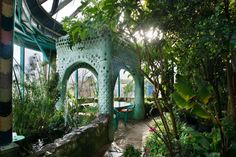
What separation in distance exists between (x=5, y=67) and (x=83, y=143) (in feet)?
6.43

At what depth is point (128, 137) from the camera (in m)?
5.44

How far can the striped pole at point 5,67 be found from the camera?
1955 mm

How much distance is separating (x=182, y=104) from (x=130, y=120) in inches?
218

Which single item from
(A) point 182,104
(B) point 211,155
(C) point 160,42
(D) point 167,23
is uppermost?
(D) point 167,23

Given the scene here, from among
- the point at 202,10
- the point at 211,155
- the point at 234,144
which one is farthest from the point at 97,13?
the point at 234,144

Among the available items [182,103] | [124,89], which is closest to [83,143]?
[182,103]

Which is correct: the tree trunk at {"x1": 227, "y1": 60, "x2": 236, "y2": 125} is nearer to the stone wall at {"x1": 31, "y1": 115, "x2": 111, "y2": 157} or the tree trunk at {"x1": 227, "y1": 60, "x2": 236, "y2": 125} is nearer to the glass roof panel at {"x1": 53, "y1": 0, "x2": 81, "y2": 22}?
the stone wall at {"x1": 31, "y1": 115, "x2": 111, "y2": 157}

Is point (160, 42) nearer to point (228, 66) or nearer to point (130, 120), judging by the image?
point (228, 66)

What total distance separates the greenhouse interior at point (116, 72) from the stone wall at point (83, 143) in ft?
0.05

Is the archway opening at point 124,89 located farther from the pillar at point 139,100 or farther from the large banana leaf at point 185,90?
the large banana leaf at point 185,90

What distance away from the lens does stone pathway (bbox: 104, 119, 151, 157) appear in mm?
4367

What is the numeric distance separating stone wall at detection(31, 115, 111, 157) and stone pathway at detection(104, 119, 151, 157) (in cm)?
21

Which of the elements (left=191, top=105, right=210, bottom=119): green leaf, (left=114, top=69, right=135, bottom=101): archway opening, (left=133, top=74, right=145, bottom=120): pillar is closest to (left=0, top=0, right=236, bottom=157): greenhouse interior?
(left=191, top=105, right=210, bottom=119): green leaf

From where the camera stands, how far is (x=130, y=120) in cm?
777
